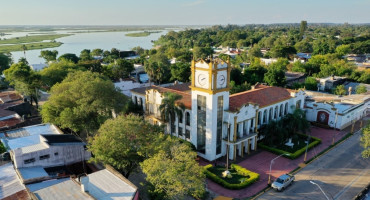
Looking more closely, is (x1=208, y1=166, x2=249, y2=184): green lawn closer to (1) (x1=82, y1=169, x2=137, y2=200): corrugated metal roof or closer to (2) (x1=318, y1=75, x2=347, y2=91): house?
(1) (x1=82, y1=169, x2=137, y2=200): corrugated metal roof

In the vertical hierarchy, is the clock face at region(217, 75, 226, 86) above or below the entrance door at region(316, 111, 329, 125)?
above

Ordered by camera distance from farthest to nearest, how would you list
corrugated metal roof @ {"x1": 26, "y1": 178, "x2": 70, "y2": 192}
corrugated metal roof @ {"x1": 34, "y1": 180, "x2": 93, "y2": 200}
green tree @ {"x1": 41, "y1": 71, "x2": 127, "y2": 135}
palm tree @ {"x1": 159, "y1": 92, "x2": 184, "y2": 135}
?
green tree @ {"x1": 41, "y1": 71, "x2": 127, "y2": 135} → palm tree @ {"x1": 159, "y1": 92, "x2": 184, "y2": 135} → corrugated metal roof @ {"x1": 26, "y1": 178, "x2": 70, "y2": 192} → corrugated metal roof @ {"x1": 34, "y1": 180, "x2": 93, "y2": 200}

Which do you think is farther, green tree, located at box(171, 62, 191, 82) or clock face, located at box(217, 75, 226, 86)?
green tree, located at box(171, 62, 191, 82)

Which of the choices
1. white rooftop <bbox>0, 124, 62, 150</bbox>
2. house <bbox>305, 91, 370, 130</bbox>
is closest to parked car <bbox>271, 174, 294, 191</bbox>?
house <bbox>305, 91, 370, 130</bbox>

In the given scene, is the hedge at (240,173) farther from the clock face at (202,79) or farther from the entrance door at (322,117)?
the entrance door at (322,117)

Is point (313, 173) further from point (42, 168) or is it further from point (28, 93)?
point (28, 93)

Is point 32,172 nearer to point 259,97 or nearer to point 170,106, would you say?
point 170,106
